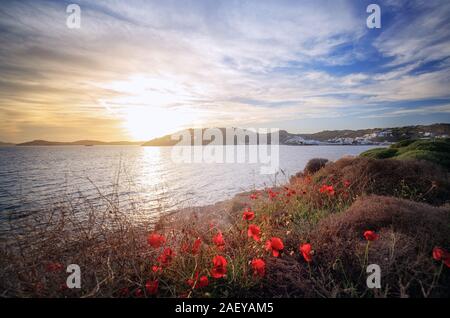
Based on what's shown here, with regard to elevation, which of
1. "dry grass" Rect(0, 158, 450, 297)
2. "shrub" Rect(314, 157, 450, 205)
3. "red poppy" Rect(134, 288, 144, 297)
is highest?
"shrub" Rect(314, 157, 450, 205)

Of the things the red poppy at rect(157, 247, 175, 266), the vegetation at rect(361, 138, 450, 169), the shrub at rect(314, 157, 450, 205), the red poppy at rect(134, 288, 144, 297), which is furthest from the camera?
the vegetation at rect(361, 138, 450, 169)

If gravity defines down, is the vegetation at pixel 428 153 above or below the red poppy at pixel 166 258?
above

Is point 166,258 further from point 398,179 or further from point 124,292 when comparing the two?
point 398,179

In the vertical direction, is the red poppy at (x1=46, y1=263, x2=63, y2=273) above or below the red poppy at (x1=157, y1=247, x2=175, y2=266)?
below

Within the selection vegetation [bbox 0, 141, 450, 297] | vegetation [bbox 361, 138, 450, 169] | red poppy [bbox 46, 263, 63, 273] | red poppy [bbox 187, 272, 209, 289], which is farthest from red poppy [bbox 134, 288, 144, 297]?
vegetation [bbox 361, 138, 450, 169]

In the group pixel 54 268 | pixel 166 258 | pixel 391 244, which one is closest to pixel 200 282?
pixel 166 258

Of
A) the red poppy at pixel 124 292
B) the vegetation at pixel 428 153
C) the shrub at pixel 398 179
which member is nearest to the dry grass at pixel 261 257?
the red poppy at pixel 124 292

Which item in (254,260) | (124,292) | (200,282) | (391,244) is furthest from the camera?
(391,244)

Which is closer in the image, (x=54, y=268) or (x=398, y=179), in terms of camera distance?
(x=54, y=268)

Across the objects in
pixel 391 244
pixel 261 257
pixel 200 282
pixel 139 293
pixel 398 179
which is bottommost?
pixel 139 293

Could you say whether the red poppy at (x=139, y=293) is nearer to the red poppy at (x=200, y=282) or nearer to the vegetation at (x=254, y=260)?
the vegetation at (x=254, y=260)

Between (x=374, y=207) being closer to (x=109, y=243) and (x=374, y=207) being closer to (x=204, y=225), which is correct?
(x=204, y=225)

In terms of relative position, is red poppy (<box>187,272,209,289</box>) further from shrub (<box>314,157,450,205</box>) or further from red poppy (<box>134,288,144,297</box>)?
shrub (<box>314,157,450,205</box>)
